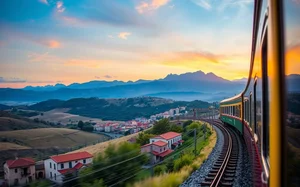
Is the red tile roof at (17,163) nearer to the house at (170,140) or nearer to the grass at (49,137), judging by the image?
the house at (170,140)

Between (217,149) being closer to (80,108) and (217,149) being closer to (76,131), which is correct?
(76,131)

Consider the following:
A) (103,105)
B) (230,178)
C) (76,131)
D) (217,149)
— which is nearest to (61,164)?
(217,149)

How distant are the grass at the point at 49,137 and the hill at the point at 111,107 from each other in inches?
583

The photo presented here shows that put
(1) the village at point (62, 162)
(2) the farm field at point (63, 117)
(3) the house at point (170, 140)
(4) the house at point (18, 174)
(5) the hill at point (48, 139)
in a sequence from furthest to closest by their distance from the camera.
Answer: (2) the farm field at point (63, 117), (5) the hill at point (48, 139), (3) the house at point (170, 140), (1) the village at point (62, 162), (4) the house at point (18, 174)

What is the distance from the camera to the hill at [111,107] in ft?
194

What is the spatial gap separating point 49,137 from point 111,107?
2869cm

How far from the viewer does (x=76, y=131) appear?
43.5 meters

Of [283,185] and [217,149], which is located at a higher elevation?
[283,185]

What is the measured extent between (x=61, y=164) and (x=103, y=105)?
2176 inches

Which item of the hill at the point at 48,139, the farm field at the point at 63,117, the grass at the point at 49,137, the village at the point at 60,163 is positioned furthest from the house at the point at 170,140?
the farm field at the point at 63,117

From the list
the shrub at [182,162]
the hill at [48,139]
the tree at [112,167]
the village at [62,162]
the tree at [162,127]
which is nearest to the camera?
the tree at [112,167]

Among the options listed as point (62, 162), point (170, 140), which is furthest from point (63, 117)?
point (62, 162)

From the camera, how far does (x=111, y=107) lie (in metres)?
65.6

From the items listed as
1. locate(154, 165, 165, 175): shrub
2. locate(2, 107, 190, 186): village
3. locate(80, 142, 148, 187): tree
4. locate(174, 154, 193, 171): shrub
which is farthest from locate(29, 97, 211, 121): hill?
locate(80, 142, 148, 187): tree
